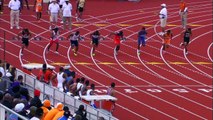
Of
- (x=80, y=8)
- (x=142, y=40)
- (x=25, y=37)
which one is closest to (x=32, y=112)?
(x=25, y=37)

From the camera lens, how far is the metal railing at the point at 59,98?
2158cm

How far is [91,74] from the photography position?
104ft

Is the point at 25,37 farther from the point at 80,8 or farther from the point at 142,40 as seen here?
the point at 80,8

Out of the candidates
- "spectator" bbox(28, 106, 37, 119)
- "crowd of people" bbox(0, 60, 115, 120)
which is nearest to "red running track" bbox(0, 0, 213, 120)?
"crowd of people" bbox(0, 60, 115, 120)

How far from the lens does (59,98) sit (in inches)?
917

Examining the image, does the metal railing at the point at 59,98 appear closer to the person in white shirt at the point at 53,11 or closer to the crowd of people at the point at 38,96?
the crowd of people at the point at 38,96

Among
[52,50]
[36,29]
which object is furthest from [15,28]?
[52,50]

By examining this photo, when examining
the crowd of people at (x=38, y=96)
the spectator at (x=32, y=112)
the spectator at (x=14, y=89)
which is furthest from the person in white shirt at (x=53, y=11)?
the spectator at (x=32, y=112)

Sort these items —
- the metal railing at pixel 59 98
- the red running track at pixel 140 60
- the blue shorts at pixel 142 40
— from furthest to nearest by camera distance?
the blue shorts at pixel 142 40, the red running track at pixel 140 60, the metal railing at pixel 59 98

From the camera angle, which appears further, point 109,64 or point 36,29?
point 36,29

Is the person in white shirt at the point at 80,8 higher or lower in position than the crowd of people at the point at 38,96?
lower

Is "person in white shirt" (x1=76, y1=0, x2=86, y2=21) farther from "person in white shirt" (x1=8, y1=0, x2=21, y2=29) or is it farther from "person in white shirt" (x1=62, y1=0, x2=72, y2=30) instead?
"person in white shirt" (x1=8, y1=0, x2=21, y2=29)

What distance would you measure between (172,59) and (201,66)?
123 cm

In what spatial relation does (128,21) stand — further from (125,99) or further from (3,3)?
(125,99)
